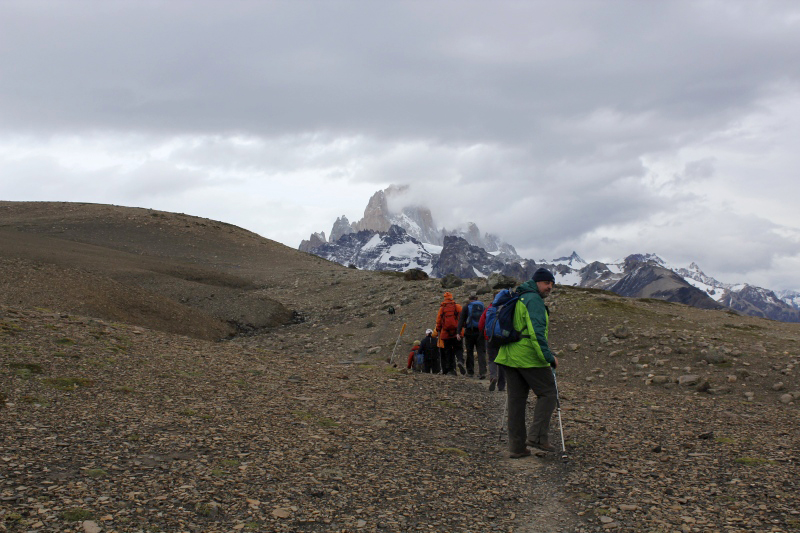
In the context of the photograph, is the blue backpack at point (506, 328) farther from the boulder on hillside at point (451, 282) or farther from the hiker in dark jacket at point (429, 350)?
the boulder on hillside at point (451, 282)

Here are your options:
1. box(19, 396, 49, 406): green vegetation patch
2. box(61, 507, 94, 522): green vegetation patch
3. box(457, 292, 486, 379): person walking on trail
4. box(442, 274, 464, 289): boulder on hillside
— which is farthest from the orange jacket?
box(442, 274, 464, 289): boulder on hillside

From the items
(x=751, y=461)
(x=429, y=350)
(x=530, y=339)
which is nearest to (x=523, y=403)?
(x=530, y=339)

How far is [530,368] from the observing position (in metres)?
10.7

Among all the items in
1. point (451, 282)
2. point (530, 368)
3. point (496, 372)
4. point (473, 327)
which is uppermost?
point (451, 282)

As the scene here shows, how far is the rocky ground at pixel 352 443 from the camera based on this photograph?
7.23m

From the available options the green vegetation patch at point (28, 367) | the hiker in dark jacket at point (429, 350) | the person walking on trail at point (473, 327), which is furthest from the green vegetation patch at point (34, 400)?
the hiker in dark jacket at point (429, 350)

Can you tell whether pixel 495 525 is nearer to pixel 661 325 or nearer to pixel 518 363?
pixel 518 363

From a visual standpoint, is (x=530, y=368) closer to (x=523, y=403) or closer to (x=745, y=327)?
(x=523, y=403)

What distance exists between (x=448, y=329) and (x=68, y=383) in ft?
41.8

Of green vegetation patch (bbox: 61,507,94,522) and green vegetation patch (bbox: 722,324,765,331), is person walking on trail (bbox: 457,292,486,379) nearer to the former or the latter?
green vegetation patch (bbox: 722,324,765,331)

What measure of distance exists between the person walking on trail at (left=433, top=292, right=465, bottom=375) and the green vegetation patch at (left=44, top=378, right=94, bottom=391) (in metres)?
12.0

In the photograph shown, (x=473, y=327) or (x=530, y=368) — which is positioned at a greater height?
(x=473, y=327)

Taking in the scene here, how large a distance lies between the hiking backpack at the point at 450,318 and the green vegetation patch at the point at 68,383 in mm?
12215

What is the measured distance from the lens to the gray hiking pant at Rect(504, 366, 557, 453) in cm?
1042
